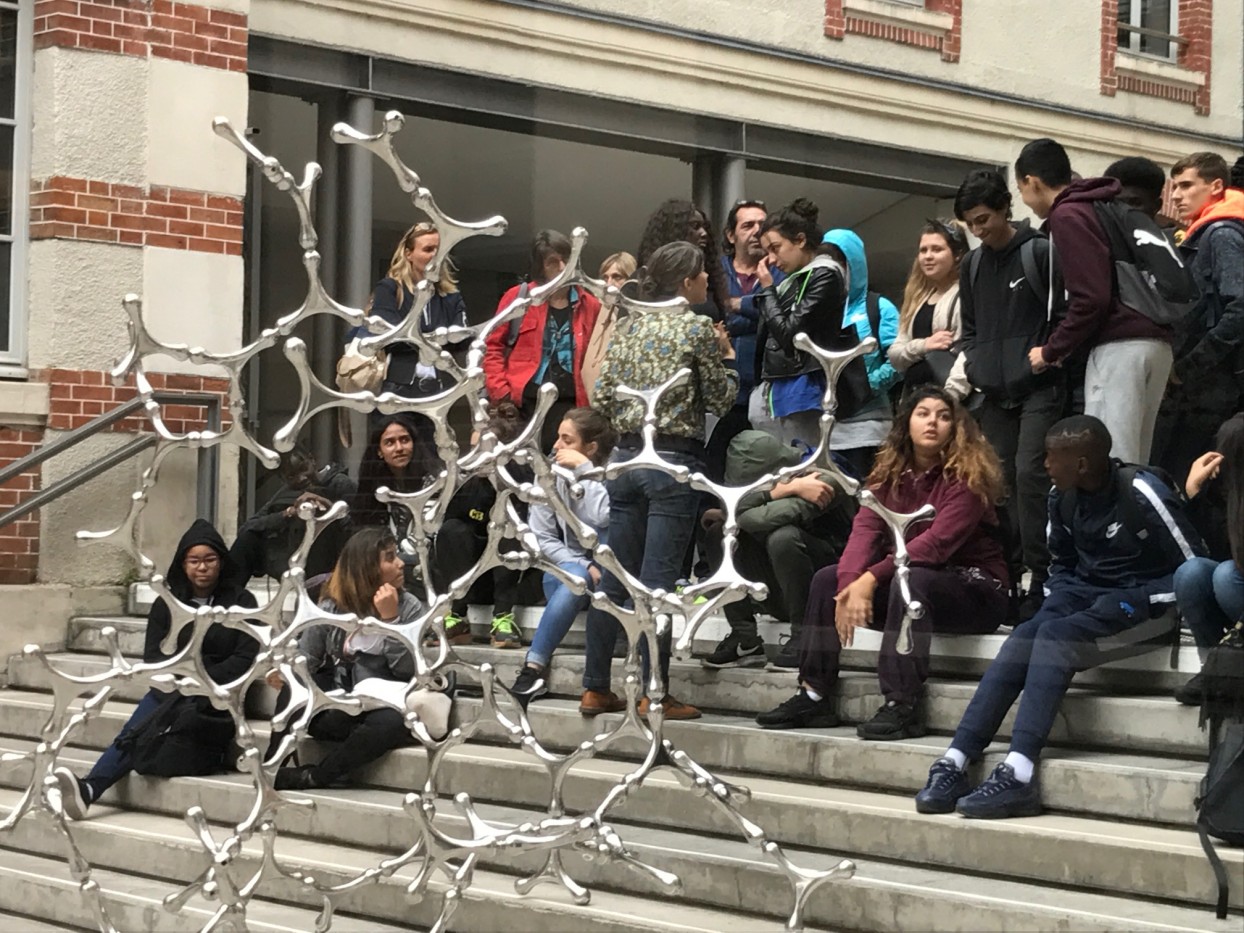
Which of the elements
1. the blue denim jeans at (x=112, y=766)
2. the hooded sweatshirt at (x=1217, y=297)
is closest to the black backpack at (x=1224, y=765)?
the hooded sweatshirt at (x=1217, y=297)

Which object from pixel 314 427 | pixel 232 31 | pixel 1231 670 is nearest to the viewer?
pixel 1231 670

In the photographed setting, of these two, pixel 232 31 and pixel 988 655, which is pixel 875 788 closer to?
pixel 988 655

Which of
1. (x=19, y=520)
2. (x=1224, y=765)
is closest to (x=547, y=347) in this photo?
(x=19, y=520)

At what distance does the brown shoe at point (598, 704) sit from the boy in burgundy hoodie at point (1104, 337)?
1.88 metres

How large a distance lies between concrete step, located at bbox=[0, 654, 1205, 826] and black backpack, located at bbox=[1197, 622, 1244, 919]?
191 mm

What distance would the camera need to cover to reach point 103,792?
22.7 feet

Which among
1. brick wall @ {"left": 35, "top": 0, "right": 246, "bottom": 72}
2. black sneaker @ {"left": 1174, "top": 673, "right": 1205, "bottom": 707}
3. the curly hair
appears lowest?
black sneaker @ {"left": 1174, "top": 673, "right": 1205, "bottom": 707}

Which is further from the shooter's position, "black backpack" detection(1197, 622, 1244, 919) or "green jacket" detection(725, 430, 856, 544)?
"green jacket" detection(725, 430, 856, 544)

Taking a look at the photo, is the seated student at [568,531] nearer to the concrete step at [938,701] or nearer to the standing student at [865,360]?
the concrete step at [938,701]

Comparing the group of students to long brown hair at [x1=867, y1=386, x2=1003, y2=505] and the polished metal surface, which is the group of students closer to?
long brown hair at [x1=867, y1=386, x2=1003, y2=505]

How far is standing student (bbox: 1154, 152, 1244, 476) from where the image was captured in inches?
252

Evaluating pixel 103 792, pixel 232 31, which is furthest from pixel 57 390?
pixel 103 792

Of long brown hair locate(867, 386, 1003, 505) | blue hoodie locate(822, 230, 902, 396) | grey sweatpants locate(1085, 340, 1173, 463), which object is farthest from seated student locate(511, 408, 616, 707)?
grey sweatpants locate(1085, 340, 1173, 463)

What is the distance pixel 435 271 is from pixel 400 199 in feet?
18.6
